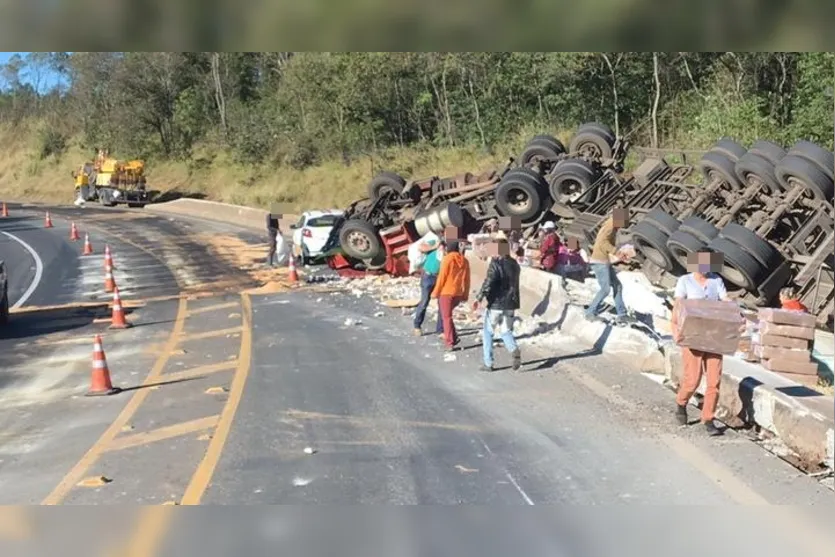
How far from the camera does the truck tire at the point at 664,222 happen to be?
15711 mm

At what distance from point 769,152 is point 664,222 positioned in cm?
214

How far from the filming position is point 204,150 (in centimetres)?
6162

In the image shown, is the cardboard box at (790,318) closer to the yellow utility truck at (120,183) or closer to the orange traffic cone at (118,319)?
the orange traffic cone at (118,319)

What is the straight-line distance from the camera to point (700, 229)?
14477 mm

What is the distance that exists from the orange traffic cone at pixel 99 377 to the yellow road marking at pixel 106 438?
35 centimetres

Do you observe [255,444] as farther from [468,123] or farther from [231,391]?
[468,123]

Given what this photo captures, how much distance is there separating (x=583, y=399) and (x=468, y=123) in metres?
37.5

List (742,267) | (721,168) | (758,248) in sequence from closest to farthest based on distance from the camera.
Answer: (742,267) → (758,248) → (721,168)

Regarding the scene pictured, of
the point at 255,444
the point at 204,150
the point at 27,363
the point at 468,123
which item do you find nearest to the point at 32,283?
the point at 27,363

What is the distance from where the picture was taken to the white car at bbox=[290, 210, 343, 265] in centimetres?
2275

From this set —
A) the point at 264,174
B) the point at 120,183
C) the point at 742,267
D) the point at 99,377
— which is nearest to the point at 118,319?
the point at 99,377

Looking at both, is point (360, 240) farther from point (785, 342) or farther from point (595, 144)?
point (785, 342)

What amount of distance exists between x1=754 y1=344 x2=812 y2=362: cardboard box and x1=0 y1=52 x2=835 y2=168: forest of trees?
500 centimetres

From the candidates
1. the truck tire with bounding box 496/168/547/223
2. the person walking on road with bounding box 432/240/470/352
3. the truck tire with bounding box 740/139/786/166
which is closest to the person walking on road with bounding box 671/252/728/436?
the person walking on road with bounding box 432/240/470/352
